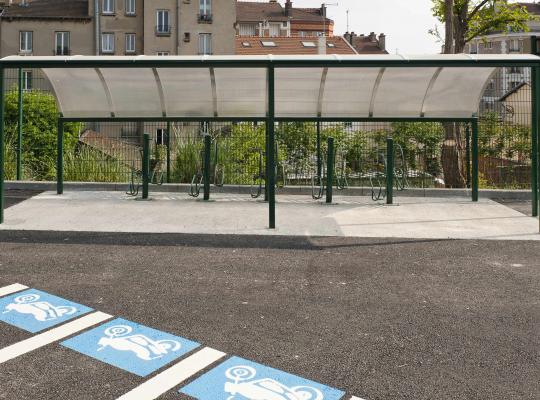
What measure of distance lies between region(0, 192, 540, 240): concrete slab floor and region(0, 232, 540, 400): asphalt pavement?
60cm

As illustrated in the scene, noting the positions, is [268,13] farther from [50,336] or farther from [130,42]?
[50,336]

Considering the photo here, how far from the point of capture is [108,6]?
53844mm

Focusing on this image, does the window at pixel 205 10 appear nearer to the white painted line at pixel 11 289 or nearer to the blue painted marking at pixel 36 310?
the white painted line at pixel 11 289

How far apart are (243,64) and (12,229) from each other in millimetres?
4088

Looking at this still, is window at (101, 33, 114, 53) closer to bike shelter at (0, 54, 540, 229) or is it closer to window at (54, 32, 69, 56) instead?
window at (54, 32, 69, 56)

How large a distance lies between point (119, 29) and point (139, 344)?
53.3m

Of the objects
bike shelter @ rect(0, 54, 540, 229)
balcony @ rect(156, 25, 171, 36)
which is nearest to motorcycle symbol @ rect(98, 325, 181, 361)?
bike shelter @ rect(0, 54, 540, 229)

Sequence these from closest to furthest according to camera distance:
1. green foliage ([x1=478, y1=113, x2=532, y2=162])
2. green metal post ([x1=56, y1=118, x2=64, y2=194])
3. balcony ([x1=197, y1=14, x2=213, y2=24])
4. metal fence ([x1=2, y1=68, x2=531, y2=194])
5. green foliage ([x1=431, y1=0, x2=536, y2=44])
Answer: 1. green metal post ([x1=56, y1=118, x2=64, y2=194])
2. metal fence ([x1=2, y1=68, x2=531, y2=194])
3. green foliage ([x1=478, y1=113, x2=532, y2=162])
4. green foliage ([x1=431, y1=0, x2=536, y2=44])
5. balcony ([x1=197, y1=14, x2=213, y2=24])

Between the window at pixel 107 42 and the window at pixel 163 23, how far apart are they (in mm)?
4148

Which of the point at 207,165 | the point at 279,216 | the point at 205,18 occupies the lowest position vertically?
the point at 279,216

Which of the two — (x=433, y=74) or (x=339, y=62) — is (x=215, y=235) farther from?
(x=433, y=74)

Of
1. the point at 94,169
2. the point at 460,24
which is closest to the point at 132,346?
the point at 94,169

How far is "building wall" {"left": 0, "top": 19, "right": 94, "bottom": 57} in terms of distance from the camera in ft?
175

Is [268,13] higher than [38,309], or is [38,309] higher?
[268,13]
